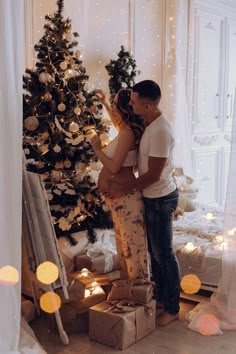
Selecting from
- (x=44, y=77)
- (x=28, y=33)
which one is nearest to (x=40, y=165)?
(x=44, y=77)

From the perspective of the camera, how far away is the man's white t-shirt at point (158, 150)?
279 cm

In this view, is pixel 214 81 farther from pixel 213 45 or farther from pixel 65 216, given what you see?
pixel 65 216

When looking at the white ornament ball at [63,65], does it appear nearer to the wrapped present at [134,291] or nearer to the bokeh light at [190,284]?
the wrapped present at [134,291]

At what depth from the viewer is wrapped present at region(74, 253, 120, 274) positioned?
3.36 metres

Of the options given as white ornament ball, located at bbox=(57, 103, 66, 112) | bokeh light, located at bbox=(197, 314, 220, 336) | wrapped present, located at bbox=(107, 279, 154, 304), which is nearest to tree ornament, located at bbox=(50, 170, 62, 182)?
white ornament ball, located at bbox=(57, 103, 66, 112)

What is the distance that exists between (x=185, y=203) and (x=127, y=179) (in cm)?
166

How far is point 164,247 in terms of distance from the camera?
2953 mm

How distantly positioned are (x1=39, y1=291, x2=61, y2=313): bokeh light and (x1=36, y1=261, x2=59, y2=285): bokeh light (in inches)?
3.0

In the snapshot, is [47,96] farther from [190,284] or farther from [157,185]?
[190,284]

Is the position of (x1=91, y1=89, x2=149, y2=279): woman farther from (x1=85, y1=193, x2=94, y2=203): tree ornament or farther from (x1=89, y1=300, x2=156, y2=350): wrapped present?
(x1=85, y1=193, x2=94, y2=203): tree ornament

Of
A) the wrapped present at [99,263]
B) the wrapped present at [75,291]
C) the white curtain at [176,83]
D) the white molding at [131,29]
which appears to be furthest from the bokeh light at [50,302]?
the white molding at [131,29]

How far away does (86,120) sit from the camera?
354 cm

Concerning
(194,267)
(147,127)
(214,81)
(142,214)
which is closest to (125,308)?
(142,214)

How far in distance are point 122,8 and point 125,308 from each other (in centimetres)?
308
